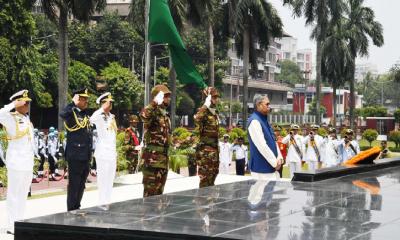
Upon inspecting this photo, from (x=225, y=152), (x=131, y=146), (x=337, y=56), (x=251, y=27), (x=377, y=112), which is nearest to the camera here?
(x=131, y=146)

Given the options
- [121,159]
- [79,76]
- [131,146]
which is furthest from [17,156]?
[79,76]

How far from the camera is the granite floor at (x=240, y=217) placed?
4398 millimetres

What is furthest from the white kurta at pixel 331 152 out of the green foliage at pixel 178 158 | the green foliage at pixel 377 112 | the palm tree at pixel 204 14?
the green foliage at pixel 377 112

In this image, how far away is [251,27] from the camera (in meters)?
34.2

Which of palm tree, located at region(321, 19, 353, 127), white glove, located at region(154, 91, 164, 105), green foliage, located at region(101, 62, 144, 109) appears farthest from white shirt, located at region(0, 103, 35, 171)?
palm tree, located at region(321, 19, 353, 127)

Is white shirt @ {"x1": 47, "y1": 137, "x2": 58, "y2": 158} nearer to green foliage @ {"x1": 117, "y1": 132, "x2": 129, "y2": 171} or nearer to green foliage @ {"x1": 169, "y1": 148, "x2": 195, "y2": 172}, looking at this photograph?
green foliage @ {"x1": 117, "y1": 132, "x2": 129, "y2": 171}

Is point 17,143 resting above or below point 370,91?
below

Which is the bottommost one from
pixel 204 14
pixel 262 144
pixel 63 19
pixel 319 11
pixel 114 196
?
pixel 114 196

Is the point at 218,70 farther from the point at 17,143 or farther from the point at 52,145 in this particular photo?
the point at 17,143

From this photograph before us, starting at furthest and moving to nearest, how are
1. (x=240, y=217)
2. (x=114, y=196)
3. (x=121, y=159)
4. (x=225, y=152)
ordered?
(x=225, y=152) → (x=121, y=159) → (x=114, y=196) → (x=240, y=217)

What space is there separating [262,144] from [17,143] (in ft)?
9.01

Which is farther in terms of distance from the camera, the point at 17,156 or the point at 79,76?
the point at 79,76

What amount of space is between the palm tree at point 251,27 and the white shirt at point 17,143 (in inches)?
1002

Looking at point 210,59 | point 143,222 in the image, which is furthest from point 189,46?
point 143,222
